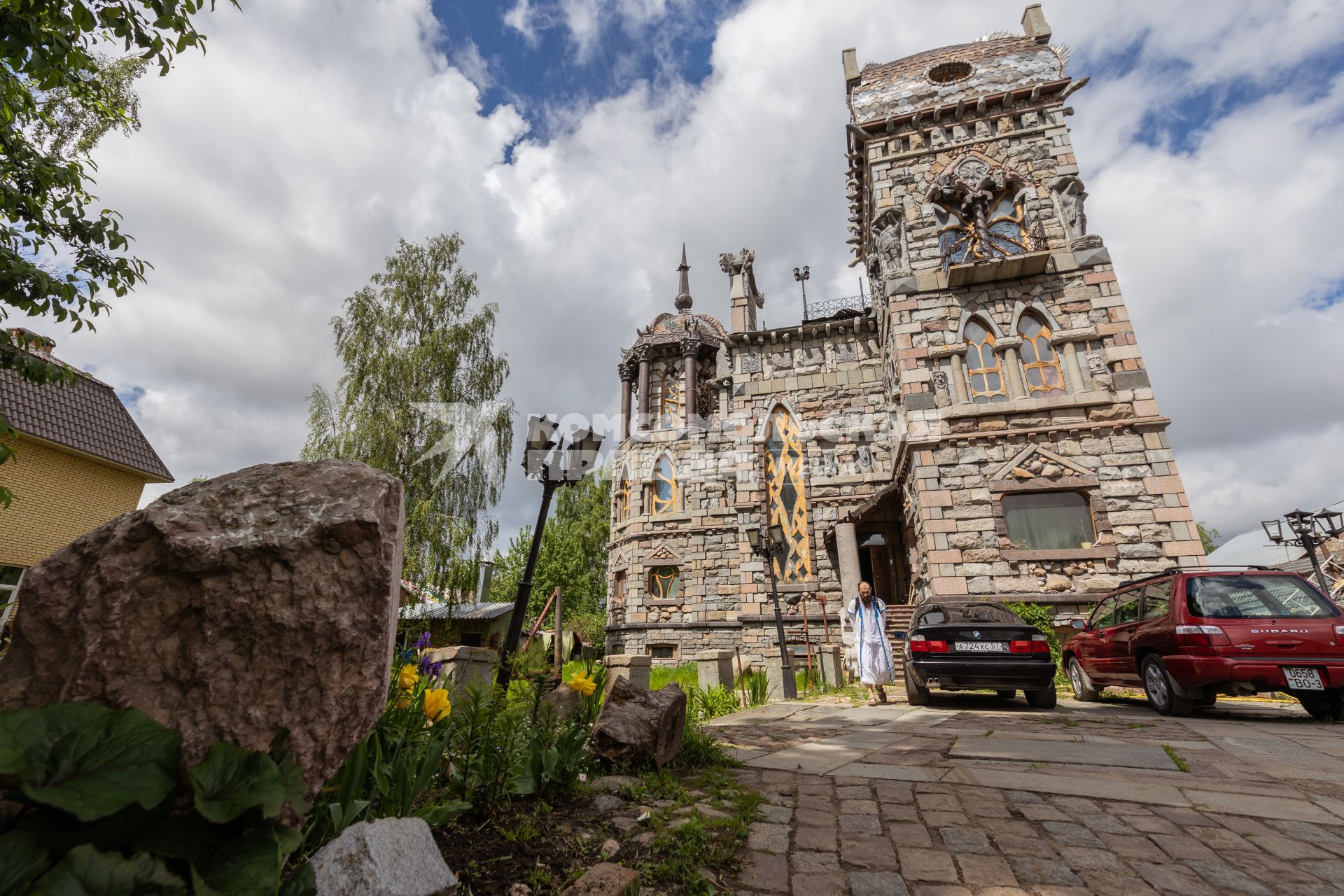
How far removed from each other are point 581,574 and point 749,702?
849 inches

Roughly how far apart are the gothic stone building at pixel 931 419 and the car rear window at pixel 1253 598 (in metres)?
4.66

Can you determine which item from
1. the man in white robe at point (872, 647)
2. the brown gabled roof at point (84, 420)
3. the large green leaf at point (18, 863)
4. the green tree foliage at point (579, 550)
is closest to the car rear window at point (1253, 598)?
the man in white robe at point (872, 647)

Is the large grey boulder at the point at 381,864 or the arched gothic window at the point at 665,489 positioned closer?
the large grey boulder at the point at 381,864

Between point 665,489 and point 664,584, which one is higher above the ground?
point 665,489

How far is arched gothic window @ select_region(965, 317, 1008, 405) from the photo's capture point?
1247cm

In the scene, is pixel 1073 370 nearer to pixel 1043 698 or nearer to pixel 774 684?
pixel 1043 698

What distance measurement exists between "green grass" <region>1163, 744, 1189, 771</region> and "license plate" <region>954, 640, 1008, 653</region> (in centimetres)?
275

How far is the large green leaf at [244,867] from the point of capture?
1.21m

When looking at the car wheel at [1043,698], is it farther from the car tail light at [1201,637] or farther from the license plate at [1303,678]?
the license plate at [1303,678]

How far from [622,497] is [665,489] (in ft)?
6.40

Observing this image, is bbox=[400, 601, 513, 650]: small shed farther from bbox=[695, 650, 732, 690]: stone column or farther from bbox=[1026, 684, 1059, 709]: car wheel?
bbox=[1026, 684, 1059, 709]: car wheel

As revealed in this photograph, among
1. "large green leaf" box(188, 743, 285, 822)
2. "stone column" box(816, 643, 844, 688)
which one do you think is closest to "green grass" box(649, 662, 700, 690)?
"stone column" box(816, 643, 844, 688)

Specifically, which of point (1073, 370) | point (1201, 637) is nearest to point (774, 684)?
point (1201, 637)

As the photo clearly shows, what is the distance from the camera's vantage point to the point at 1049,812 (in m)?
2.95
